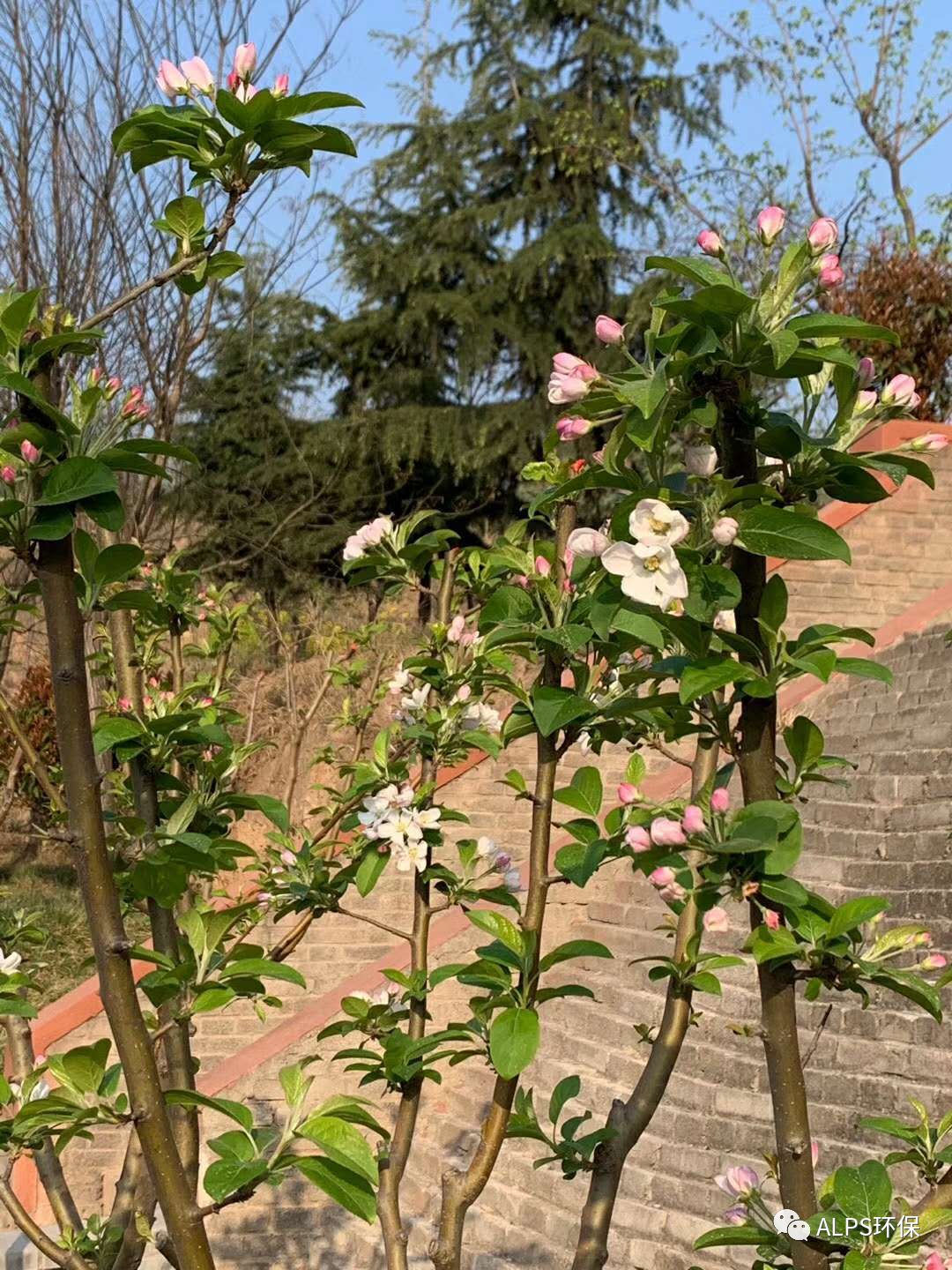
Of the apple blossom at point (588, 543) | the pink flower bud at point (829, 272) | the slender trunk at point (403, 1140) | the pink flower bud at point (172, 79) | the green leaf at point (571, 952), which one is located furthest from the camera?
the slender trunk at point (403, 1140)

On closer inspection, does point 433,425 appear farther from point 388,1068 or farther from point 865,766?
point 388,1068

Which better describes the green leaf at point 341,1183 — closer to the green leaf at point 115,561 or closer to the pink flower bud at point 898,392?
the green leaf at point 115,561

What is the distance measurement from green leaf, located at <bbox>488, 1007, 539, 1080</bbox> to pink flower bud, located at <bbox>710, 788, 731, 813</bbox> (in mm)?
315

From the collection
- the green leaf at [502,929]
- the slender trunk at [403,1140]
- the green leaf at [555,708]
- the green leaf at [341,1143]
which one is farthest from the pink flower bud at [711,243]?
the slender trunk at [403,1140]

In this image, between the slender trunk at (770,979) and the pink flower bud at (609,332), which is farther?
the pink flower bud at (609,332)

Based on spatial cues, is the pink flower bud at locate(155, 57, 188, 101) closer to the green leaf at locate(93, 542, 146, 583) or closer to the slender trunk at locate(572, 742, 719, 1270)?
the green leaf at locate(93, 542, 146, 583)

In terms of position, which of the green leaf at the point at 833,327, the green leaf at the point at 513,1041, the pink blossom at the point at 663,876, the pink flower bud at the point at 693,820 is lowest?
the green leaf at the point at 513,1041

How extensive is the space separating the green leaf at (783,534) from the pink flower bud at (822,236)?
0.24 metres

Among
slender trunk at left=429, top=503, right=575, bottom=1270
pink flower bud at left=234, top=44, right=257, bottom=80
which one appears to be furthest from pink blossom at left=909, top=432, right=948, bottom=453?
pink flower bud at left=234, top=44, right=257, bottom=80

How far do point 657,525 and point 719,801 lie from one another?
261 millimetres

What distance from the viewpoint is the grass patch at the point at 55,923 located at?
6.98 m

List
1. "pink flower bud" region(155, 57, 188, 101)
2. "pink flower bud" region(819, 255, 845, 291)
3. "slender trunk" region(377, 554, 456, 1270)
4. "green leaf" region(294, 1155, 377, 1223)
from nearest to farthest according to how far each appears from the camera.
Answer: "green leaf" region(294, 1155, 377, 1223), "pink flower bud" region(819, 255, 845, 291), "pink flower bud" region(155, 57, 188, 101), "slender trunk" region(377, 554, 456, 1270)

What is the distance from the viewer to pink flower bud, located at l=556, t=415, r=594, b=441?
125 centimetres

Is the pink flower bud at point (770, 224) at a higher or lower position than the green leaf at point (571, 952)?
higher
